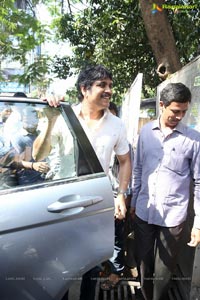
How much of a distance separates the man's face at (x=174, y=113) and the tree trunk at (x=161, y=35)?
324 cm

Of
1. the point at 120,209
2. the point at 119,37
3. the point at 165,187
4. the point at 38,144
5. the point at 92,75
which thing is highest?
the point at 119,37

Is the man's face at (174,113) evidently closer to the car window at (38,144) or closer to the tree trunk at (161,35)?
Result: the car window at (38,144)

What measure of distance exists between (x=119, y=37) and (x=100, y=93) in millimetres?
6192

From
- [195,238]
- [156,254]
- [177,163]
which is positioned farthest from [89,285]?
[177,163]

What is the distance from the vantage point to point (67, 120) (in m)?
2.04

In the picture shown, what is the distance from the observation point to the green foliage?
7.35 metres

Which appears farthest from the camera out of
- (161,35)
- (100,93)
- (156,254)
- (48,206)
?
(161,35)

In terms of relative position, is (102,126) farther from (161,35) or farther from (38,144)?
(161,35)

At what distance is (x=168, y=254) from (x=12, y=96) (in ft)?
4.75

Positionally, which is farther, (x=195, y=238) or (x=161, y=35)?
(x=161, y=35)

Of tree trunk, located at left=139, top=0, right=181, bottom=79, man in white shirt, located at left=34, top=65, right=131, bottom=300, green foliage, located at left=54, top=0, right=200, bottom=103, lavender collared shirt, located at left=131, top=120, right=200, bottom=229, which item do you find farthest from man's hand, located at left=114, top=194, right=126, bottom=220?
green foliage, located at left=54, top=0, right=200, bottom=103

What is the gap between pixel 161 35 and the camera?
546 cm

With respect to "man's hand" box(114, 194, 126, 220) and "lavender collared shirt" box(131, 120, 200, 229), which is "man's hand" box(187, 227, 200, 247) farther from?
"man's hand" box(114, 194, 126, 220)

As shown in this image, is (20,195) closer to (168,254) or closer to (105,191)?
(105,191)
